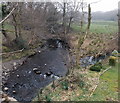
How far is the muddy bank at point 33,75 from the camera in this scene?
460 inches

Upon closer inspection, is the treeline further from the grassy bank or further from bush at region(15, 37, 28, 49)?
the grassy bank

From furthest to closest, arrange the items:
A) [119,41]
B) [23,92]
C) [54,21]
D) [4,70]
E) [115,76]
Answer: [54,21], [119,41], [4,70], [115,76], [23,92]

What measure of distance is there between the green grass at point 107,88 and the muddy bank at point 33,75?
371 centimetres

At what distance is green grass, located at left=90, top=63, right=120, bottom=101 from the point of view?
34.1 feet

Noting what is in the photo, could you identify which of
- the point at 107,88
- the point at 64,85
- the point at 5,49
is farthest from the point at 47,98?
the point at 5,49

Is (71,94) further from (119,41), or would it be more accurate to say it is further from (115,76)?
(119,41)

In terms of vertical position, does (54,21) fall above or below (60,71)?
above

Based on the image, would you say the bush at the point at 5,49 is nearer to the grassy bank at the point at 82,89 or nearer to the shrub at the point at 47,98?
the grassy bank at the point at 82,89

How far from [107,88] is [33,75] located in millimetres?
6353

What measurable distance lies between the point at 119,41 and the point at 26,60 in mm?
11738

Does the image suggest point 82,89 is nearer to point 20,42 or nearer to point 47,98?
point 47,98

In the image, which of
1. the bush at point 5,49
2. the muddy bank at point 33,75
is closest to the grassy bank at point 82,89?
the muddy bank at point 33,75

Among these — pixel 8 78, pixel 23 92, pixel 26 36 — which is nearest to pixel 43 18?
pixel 26 36

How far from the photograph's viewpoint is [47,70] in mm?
16172
